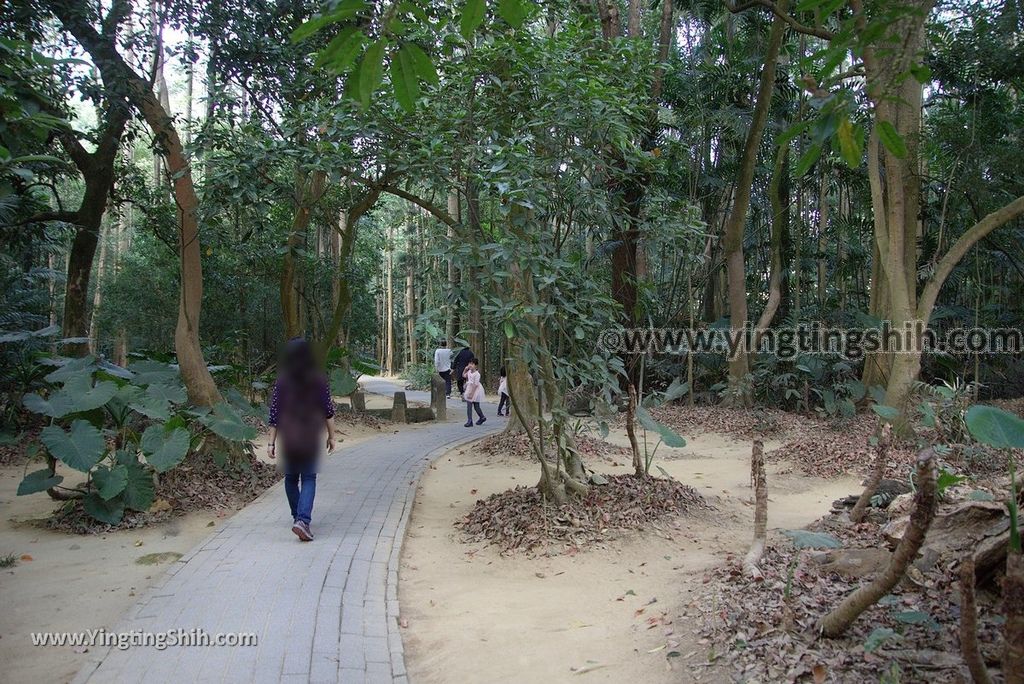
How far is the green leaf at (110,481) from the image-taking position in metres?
6.62

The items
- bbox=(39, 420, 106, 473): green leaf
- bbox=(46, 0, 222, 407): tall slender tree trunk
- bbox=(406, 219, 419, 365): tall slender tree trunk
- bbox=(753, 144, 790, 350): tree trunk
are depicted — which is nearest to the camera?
bbox=(39, 420, 106, 473): green leaf

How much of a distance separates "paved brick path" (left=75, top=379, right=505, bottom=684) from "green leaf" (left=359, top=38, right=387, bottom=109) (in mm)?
2792

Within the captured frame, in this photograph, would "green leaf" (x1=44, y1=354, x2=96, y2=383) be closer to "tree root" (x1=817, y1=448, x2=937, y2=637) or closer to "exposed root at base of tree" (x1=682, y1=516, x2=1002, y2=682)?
"exposed root at base of tree" (x1=682, y1=516, x2=1002, y2=682)

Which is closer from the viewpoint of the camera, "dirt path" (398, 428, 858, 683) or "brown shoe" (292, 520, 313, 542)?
"dirt path" (398, 428, 858, 683)

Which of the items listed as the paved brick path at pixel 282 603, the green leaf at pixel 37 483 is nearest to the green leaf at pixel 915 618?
the paved brick path at pixel 282 603

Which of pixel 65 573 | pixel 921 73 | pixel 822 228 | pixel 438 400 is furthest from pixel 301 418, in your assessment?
pixel 822 228

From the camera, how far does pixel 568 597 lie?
5121 millimetres

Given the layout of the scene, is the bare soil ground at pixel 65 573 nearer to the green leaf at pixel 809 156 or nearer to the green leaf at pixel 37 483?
the green leaf at pixel 37 483

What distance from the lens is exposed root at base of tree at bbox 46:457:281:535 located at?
673cm

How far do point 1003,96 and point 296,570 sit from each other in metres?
15.3

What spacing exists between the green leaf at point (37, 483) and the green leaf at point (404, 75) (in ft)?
20.2

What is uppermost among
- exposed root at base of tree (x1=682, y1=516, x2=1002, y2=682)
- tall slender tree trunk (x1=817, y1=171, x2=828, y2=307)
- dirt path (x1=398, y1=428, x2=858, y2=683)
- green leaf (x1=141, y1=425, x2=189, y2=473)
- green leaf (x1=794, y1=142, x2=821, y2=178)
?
tall slender tree trunk (x1=817, y1=171, x2=828, y2=307)

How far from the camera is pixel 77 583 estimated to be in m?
5.37

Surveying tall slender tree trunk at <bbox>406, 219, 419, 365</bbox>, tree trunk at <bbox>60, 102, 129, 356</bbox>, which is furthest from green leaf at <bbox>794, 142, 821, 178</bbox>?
tall slender tree trunk at <bbox>406, 219, 419, 365</bbox>
